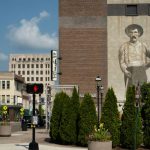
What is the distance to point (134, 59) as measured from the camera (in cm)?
4578

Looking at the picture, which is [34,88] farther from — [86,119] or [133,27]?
[133,27]

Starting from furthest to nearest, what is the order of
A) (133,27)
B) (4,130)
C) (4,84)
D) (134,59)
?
(4,84)
(133,27)
(134,59)
(4,130)

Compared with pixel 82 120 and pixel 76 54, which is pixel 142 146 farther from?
pixel 76 54

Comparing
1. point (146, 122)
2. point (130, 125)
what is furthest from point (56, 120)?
point (146, 122)

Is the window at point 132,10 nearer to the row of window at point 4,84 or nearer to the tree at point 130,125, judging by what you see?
the tree at point 130,125

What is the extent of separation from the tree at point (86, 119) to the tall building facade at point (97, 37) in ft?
65.4

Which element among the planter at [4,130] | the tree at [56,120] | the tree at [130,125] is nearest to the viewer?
the tree at [130,125]

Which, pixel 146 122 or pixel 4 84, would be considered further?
pixel 4 84

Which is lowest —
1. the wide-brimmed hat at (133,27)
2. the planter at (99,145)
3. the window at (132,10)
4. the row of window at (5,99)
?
the planter at (99,145)

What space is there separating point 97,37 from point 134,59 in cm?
427

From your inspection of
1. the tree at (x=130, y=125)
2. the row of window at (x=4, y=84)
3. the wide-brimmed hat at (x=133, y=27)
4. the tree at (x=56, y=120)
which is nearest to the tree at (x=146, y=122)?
the tree at (x=130, y=125)

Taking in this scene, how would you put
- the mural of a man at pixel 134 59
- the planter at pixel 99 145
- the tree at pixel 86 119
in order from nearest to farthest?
the planter at pixel 99 145 < the tree at pixel 86 119 < the mural of a man at pixel 134 59

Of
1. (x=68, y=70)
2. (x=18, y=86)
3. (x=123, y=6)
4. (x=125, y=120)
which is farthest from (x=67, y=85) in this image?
(x=18, y=86)

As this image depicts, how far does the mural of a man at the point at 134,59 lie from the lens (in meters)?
45.7
